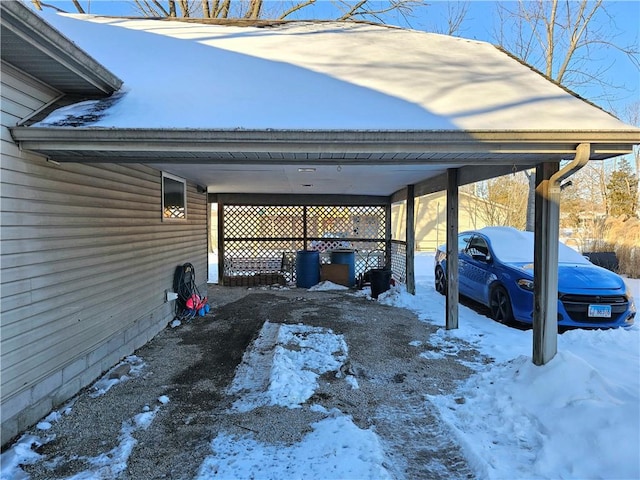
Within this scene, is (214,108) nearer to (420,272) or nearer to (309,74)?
(309,74)

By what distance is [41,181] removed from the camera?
9.98 feet

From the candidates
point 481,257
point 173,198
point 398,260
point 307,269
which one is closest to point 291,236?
point 307,269

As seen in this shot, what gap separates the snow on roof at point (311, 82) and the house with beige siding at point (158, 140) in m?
0.03

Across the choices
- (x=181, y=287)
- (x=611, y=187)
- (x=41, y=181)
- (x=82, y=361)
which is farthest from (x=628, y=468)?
(x=611, y=187)

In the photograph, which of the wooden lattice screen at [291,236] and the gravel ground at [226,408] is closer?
the gravel ground at [226,408]

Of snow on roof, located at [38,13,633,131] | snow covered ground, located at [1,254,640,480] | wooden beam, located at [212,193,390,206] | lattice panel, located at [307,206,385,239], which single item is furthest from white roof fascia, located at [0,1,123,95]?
lattice panel, located at [307,206,385,239]

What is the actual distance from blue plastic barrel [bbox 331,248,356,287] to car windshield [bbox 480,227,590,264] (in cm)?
353

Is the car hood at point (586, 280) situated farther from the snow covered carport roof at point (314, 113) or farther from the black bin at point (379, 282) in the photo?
the black bin at point (379, 282)

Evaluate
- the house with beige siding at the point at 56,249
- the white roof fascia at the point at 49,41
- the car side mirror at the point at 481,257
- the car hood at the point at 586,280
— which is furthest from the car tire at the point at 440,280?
the white roof fascia at the point at 49,41

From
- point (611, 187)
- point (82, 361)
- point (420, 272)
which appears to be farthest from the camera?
point (611, 187)

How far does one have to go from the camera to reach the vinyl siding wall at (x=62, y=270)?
8.87ft

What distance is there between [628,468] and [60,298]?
13.9 ft

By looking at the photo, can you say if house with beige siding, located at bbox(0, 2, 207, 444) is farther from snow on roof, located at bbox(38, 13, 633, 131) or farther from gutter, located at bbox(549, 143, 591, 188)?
gutter, located at bbox(549, 143, 591, 188)

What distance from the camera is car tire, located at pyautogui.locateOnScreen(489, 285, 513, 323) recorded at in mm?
5746
